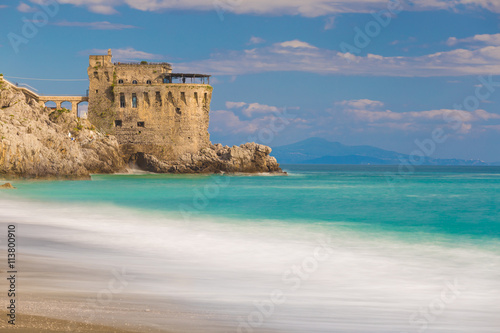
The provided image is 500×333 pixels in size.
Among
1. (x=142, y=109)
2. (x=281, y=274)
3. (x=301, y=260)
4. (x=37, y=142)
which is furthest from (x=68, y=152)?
(x=281, y=274)

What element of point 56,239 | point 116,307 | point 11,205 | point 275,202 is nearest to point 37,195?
point 11,205

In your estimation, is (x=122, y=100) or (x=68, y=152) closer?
(x=68, y=152)

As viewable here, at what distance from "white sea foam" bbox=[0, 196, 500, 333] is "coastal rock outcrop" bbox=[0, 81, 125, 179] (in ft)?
67.9

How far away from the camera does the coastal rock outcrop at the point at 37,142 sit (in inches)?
1394

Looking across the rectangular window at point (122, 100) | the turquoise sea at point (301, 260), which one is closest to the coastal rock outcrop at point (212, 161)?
the rectangular window at point (122, 100)

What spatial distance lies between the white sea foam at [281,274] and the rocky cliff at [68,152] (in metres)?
21.1

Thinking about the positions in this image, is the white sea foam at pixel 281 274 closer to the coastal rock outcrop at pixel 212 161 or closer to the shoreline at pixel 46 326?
the shoreline at pixel 46 326

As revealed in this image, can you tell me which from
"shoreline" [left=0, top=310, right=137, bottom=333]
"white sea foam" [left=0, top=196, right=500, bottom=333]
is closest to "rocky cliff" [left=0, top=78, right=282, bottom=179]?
"white sea foam" [left=0, top=196, right=500, bottom=333]

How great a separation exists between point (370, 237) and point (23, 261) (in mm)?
8680

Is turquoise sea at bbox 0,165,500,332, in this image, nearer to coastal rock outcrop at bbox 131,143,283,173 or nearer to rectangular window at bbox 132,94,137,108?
coastal rock outcrop at bbox 131,143,283,173

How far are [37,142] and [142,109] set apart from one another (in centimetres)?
2003

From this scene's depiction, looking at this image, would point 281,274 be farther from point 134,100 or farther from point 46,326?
point 134,100

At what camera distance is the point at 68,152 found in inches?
1580

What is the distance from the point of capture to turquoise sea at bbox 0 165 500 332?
22.0 ft
